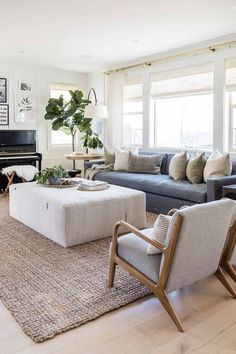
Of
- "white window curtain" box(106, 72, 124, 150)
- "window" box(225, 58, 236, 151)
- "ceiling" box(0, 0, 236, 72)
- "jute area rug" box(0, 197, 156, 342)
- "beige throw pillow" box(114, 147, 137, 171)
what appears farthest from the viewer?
"white window curtain" box(106, 72, 124, 150)

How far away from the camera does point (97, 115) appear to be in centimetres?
648

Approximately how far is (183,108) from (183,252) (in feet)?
13.7

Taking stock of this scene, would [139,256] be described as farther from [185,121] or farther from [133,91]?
[133,91]

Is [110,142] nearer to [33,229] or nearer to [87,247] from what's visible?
[33,229]

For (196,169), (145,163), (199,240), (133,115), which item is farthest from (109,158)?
(199,240)

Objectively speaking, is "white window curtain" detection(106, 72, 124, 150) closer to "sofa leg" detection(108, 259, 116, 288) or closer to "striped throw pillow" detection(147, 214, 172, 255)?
"sofa leg" detection(108, 259, 116, 288)

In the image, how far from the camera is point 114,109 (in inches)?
272

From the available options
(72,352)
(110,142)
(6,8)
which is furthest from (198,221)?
(110,142)

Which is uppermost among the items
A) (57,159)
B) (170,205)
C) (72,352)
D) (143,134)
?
(143,134)

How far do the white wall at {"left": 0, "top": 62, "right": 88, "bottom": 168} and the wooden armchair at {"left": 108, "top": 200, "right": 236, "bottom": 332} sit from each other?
5.30 metres

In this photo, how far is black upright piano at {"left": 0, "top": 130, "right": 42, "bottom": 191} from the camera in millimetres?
6392

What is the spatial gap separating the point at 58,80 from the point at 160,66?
2.50 metres

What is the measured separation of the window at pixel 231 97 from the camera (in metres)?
4.89

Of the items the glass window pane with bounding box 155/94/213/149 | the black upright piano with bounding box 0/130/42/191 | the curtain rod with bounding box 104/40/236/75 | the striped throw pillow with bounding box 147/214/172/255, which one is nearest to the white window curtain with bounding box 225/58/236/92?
the curtain rod with bounding box 104/40/236/75
